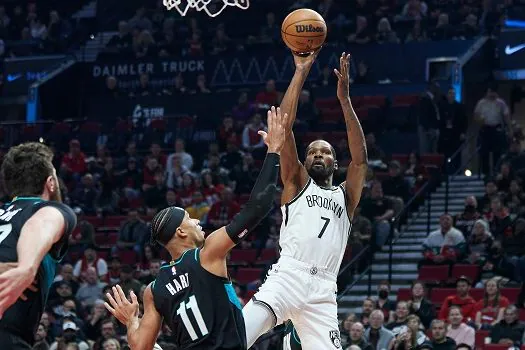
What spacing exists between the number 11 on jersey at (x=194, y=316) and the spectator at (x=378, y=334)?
8067 millimetres

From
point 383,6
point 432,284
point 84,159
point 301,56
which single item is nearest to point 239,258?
point 432,284

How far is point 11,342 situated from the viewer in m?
5.95

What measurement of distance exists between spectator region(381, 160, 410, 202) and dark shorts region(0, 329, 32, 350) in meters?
14.4

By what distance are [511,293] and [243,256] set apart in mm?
4898

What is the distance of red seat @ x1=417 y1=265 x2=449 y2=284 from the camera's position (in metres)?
17.5

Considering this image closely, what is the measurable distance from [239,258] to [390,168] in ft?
9.78

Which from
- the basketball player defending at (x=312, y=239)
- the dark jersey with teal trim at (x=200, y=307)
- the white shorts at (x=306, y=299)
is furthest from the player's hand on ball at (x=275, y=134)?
the white shorts at (x=306, y=299)

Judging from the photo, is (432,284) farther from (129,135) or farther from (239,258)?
(129,135)

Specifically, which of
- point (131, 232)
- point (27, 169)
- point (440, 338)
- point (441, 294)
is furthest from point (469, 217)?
point (27, 169)

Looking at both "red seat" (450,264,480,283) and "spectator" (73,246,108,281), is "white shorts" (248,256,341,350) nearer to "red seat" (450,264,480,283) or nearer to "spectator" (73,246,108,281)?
"red seat" (450,264,480,283)

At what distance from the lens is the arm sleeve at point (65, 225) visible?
5.82 meters

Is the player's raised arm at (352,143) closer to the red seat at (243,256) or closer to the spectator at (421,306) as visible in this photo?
the spectator at (421,306)

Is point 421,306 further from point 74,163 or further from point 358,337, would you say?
point 74,163

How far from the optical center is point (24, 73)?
29.6m
